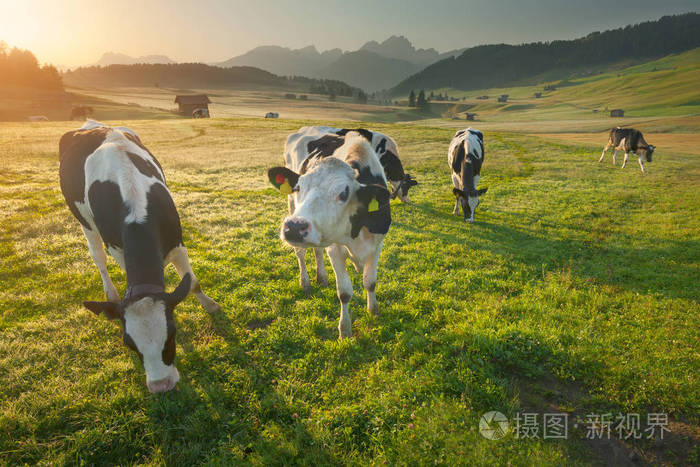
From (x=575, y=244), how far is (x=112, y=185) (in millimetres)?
11190

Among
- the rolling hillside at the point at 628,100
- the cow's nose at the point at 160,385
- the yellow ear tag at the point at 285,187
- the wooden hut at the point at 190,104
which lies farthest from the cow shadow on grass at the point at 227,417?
the rolling hillside at the point at 628,100

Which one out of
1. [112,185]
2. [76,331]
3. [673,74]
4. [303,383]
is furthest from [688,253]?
[673,74]

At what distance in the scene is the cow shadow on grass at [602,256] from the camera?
6746mm

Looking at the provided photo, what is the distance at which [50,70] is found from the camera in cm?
8875

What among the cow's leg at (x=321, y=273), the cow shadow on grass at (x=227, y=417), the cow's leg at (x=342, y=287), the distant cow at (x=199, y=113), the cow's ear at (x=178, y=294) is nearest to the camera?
the cow shadow on grass at (x=227, y=417)

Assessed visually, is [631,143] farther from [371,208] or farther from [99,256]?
[99,256]

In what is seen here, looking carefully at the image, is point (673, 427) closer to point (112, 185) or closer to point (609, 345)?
point (609, 345)

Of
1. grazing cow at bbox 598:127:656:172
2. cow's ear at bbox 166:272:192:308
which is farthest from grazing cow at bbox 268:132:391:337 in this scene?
grazing cow at bbox 598:127:656:172

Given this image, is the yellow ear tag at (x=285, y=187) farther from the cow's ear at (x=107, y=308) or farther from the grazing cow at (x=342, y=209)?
the cow's ear at (x=107, y=308)

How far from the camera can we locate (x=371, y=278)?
569 cm

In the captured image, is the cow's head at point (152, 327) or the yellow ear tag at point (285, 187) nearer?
the cow's head at point (152, 327)

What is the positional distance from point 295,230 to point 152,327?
2.08 meters

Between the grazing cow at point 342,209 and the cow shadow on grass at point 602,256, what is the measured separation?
4665mm

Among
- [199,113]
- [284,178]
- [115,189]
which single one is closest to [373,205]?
[284,178]
